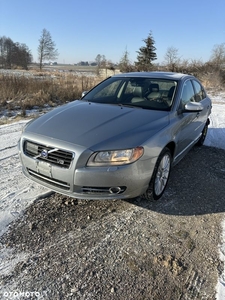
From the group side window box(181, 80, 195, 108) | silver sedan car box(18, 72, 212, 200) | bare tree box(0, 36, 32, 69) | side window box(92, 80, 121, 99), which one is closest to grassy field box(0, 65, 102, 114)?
side window box(92, 80, 121, 99)

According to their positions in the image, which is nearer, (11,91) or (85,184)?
(85,184)

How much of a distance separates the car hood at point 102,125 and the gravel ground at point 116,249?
→ 909 millimetres

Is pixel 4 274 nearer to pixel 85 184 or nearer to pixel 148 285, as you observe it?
pixel 85 184

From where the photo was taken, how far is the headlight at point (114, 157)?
2.48 m

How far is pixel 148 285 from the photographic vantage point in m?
2.00

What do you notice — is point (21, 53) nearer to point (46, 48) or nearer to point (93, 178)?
point (46, 48)

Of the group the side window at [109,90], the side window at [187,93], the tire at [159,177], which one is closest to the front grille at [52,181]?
the tire at [159,177]

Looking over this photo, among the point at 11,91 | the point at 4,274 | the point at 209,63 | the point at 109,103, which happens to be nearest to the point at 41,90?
the point at 11,91

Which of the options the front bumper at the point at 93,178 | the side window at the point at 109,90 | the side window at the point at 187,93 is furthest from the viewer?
the side window at the point at 109,90

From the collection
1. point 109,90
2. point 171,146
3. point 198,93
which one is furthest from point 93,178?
point 198,93

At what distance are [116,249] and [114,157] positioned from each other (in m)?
0.91

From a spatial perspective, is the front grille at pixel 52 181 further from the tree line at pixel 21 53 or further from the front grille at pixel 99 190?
the tree line at pixel 21 53

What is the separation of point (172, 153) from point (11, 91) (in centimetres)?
831

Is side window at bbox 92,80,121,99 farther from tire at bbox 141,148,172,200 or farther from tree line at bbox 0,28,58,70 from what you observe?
tree line at bbox 0,28,58,70
